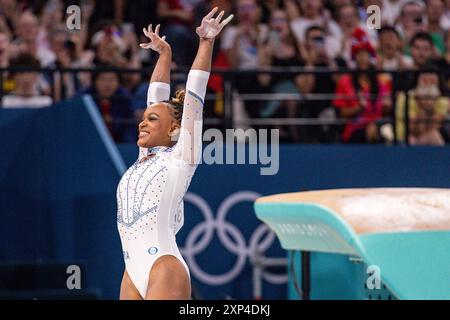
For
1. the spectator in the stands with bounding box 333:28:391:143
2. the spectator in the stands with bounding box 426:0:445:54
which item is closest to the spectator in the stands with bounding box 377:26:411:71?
the spectator in the stands with bounding box 333:28:391:143

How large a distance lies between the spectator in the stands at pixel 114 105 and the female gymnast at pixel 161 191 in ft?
13.3

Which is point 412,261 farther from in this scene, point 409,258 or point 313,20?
point 313,20

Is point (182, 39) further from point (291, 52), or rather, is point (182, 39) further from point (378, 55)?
point (378, 55)

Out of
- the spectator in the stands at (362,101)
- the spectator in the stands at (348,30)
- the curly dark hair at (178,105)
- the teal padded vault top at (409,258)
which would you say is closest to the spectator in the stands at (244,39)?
the spectator in the stands at (348,30)

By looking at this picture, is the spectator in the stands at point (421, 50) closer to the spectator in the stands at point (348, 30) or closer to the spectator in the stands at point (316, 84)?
the spectator in the stands at point (348, 30)

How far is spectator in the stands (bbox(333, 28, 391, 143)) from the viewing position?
965 cm

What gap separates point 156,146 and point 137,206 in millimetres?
322

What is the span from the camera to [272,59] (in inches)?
400

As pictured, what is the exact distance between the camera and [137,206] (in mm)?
5184

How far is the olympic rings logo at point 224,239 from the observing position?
9.09 m

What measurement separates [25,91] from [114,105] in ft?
2.55

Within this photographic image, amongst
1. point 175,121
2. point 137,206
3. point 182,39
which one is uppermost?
point 182,39
